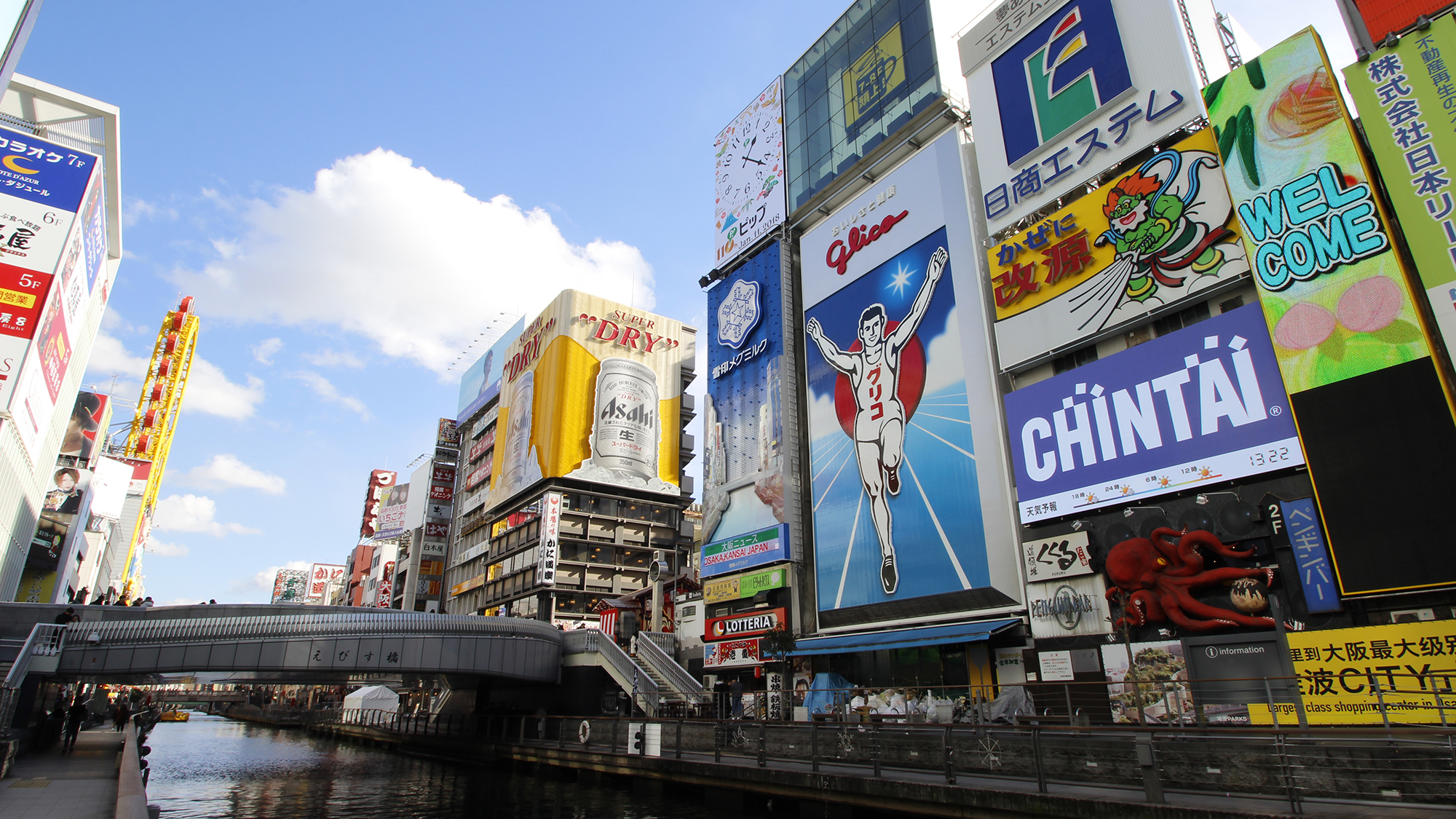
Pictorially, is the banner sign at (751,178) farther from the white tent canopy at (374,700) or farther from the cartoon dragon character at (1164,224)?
the white tent canopy at (374,700)

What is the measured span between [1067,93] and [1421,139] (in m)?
14.1

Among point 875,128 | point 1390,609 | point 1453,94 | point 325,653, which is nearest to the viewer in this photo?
point 1390,609

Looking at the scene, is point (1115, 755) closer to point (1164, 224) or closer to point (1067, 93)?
point (1164, 224)

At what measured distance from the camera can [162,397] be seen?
393 feet

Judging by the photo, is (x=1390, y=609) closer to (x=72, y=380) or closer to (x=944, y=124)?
(x=944, y=124)

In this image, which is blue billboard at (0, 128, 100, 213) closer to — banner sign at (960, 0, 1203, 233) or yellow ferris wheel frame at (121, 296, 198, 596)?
banner sign at (960, 0, 1203, 233)

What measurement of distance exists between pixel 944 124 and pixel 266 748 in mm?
55874

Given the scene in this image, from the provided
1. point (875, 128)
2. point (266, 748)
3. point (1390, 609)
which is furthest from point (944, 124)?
point (266, 748)

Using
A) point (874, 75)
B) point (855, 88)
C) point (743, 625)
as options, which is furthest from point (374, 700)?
point (874, 75)

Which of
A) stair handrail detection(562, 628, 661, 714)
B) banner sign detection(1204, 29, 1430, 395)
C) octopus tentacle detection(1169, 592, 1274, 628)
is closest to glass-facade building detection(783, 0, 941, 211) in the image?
banner sign detection(1204, 29, 1430, 395)

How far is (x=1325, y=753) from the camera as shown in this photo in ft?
40.6

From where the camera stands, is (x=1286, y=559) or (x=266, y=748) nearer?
(x=1286, y=559)

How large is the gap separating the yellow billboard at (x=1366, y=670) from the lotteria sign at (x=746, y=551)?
79.2ft

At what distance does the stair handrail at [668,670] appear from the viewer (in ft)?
126
